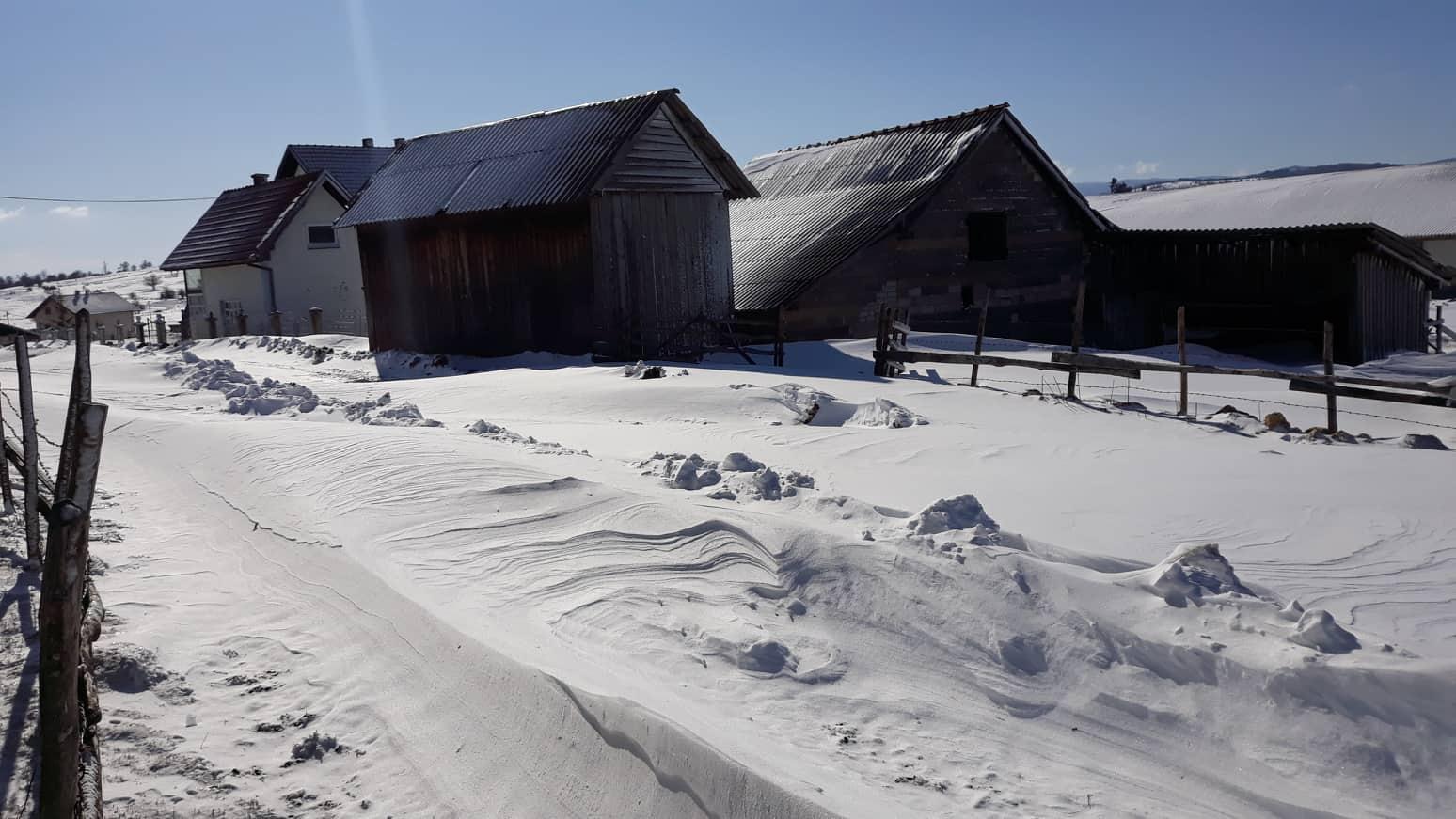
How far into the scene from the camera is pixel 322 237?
114 feet

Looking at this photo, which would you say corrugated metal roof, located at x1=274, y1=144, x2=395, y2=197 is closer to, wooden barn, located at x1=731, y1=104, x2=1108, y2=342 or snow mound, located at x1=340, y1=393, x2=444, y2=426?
wooden barn, located at x1=731, y1=104, x2=1108, y2=342

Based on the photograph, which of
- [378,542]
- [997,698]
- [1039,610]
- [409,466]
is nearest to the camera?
[997,698]

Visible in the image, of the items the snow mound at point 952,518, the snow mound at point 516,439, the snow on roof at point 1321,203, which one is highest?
the snow on roof at point 1321,203

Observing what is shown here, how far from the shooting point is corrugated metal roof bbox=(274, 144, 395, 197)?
36156mm

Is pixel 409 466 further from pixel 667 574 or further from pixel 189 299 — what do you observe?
pixel 189 299

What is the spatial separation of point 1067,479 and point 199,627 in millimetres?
6738

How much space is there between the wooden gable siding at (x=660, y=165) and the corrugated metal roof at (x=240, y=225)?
1762cm

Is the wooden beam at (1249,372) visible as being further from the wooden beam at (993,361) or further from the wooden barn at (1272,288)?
the wooden barn at (1272,288)

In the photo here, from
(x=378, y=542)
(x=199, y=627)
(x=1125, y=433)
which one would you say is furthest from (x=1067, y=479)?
(x=199, y=627)

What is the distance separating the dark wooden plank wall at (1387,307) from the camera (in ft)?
69.3

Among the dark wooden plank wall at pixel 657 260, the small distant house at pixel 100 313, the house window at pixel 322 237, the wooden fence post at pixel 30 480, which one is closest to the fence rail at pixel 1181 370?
the dark wooden plank wall at pixel 657 260

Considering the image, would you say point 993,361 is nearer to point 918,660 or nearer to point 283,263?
point 918,660

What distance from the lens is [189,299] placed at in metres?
38.2

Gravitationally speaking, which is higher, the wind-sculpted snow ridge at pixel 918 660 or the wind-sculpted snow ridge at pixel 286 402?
the wind-sculpted snow ridge at pixel 286 402
